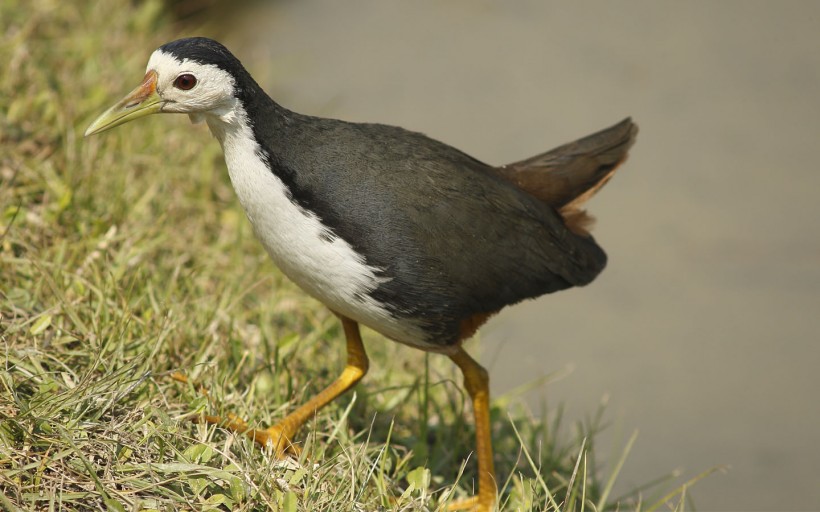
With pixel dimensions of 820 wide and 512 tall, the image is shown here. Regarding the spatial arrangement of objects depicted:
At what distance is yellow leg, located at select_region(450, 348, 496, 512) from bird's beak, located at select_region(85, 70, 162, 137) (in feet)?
4.79

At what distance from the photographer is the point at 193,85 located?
3152mm

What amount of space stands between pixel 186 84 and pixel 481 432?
1.75 meters

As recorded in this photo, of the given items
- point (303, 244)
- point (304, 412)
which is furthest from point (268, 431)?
point (303, 244)

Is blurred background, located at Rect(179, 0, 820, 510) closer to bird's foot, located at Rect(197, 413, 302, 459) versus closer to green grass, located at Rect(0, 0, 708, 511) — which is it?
green grass, located at Rect(0, 0, 708, 511)

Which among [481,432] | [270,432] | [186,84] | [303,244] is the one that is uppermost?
[186,84]

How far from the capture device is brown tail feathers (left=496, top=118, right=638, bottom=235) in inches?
156

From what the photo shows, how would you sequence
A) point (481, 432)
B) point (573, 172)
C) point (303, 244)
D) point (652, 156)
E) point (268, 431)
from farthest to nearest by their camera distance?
point (652, 156) < point (573, 172) < point (481, 432) < point (268, 431) < point (303, 244)

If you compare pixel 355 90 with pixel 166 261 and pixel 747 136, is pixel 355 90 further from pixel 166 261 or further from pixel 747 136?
pixel 166 261

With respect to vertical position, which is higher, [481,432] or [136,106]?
[136,106]

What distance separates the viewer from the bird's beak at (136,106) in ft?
10.5

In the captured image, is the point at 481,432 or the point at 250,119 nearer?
the point at 250,119

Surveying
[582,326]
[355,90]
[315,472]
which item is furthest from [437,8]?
[315,472]

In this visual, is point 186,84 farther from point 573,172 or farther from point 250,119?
point 573,172

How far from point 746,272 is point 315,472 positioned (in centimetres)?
399
